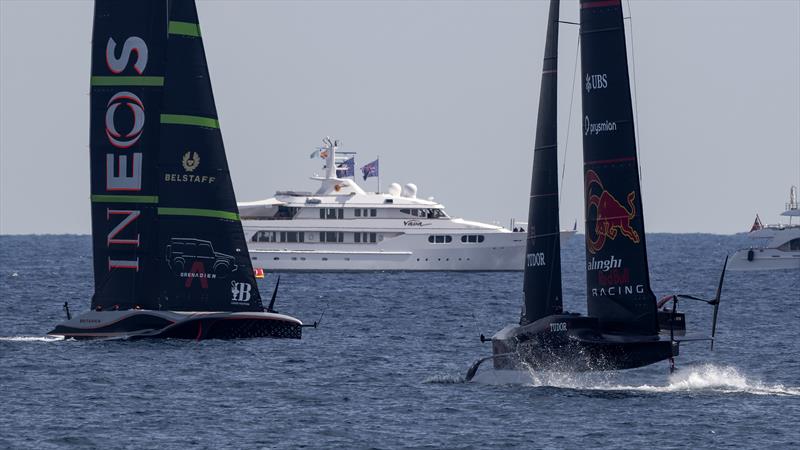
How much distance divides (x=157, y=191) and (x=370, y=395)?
10.8 meters

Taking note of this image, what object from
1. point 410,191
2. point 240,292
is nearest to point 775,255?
point 410,191

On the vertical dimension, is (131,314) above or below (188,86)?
below

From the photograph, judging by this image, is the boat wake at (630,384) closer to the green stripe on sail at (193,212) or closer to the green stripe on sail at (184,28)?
the green stripe on sail at (193,212)

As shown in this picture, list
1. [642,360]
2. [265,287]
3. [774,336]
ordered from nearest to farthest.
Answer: [642,360], [774,336], [265,287]

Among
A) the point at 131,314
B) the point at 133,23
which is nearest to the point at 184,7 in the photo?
the point at 133,23

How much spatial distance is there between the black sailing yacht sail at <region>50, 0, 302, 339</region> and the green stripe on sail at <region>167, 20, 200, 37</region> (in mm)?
39

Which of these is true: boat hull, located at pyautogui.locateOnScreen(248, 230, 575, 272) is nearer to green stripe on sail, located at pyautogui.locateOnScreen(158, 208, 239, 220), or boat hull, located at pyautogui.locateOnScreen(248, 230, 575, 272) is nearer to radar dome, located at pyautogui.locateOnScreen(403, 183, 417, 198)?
radar dome, located at pyautogui.locateOnScreen(403, 183, 417, 198)

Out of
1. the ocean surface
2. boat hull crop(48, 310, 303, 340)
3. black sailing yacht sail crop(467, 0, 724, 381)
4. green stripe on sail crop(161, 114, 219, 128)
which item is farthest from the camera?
green stripe on sail crop(161, 114, 219, 128)

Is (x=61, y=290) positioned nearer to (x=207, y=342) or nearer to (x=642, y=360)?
(x=207, y=342)

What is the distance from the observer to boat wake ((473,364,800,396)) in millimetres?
33688

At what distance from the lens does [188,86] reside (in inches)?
1697

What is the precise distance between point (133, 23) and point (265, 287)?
43100 mm

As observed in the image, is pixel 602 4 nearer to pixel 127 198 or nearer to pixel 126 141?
pixel 126 141

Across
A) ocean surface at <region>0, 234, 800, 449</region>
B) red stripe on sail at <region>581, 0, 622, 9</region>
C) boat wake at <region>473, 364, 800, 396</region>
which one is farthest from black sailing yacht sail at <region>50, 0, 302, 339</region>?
red stripe on sail at <region>581, 0, 622, 9</region>
